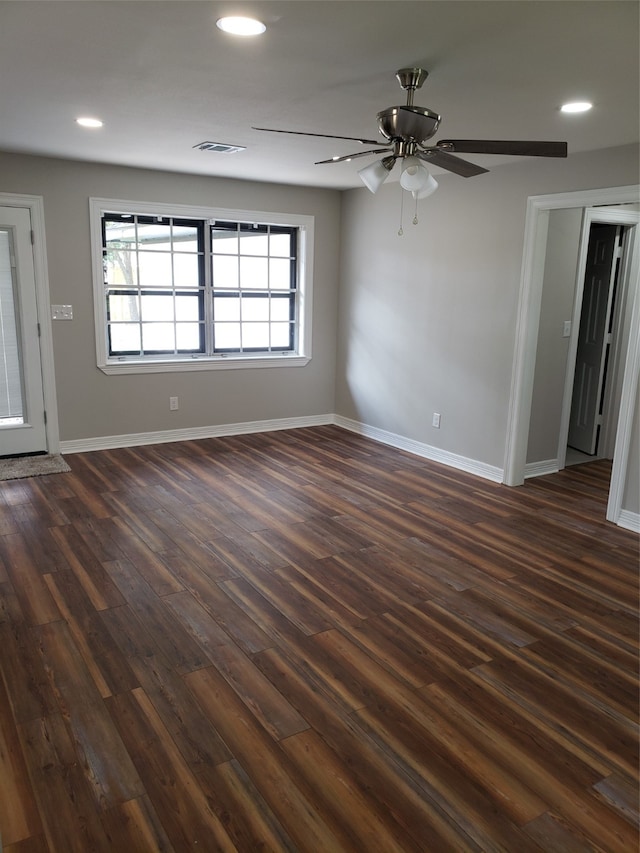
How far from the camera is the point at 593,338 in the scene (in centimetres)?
592

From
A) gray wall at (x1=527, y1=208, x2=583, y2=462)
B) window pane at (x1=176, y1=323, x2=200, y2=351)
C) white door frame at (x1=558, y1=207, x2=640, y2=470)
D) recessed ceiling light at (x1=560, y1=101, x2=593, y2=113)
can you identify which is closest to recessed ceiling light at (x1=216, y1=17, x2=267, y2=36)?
recessed ceiling light at (x1=560, y1=101, x2=593, y2=113)

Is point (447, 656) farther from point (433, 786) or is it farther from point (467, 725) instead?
point (433, 786)

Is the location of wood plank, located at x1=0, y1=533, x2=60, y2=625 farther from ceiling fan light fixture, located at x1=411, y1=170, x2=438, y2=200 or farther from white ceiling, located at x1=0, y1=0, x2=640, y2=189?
ceiling fan light fixture, located at x1=411, y1=170, x2=438, y2=200

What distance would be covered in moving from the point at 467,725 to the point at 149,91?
3214mm

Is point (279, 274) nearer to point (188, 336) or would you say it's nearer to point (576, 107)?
point (188, 336)

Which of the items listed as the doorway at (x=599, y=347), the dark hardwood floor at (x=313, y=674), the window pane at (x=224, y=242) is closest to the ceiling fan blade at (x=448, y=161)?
the dark hardwood floor at (x=313, y=674)

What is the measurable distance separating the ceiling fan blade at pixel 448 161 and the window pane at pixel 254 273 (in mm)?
3666

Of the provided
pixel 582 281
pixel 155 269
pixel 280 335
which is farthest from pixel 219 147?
pixel 582 281

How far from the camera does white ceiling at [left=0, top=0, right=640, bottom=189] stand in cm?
215

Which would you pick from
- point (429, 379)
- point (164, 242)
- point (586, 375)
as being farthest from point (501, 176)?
point (164, 242)

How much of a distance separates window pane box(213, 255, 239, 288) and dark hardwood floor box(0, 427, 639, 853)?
2.52m

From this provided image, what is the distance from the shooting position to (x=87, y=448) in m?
5.69

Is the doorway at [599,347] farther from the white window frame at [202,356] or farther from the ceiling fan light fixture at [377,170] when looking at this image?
the ceiling fan light fixture at [377,170]

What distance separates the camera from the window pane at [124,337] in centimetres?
579
